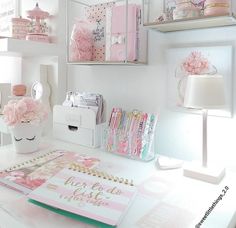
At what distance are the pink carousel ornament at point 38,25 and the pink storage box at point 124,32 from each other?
0.55 m

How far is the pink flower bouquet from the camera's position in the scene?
122 cm

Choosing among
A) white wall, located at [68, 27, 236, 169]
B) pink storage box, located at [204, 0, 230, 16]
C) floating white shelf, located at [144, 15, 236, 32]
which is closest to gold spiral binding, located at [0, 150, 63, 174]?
white wall, located at [68, 27, 236, 169]

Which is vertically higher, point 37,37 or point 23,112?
point 37,37

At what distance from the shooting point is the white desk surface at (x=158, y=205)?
0.70 metres

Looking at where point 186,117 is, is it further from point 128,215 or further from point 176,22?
point 128,215

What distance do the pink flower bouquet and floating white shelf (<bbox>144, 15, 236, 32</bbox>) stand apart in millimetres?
630

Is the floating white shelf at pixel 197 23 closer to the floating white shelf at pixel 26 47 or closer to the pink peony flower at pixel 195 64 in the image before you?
the pink peony flower at pixel 195 64

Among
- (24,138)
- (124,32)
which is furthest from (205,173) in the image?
(24,138)

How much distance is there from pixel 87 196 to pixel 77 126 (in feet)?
2.18

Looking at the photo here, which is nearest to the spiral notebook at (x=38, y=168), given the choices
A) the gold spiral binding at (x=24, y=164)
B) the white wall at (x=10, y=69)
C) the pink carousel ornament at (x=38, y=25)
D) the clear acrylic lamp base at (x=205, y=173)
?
the gold spiral binding at (x=24, y=164)

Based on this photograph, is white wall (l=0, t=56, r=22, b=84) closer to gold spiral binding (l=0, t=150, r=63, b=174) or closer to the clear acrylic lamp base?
gold spiral binding (l=0, t=150, r=63, b=174)

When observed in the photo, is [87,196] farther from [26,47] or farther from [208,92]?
[26,47]

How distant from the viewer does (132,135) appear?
1188mm

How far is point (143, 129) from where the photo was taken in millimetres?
1178
